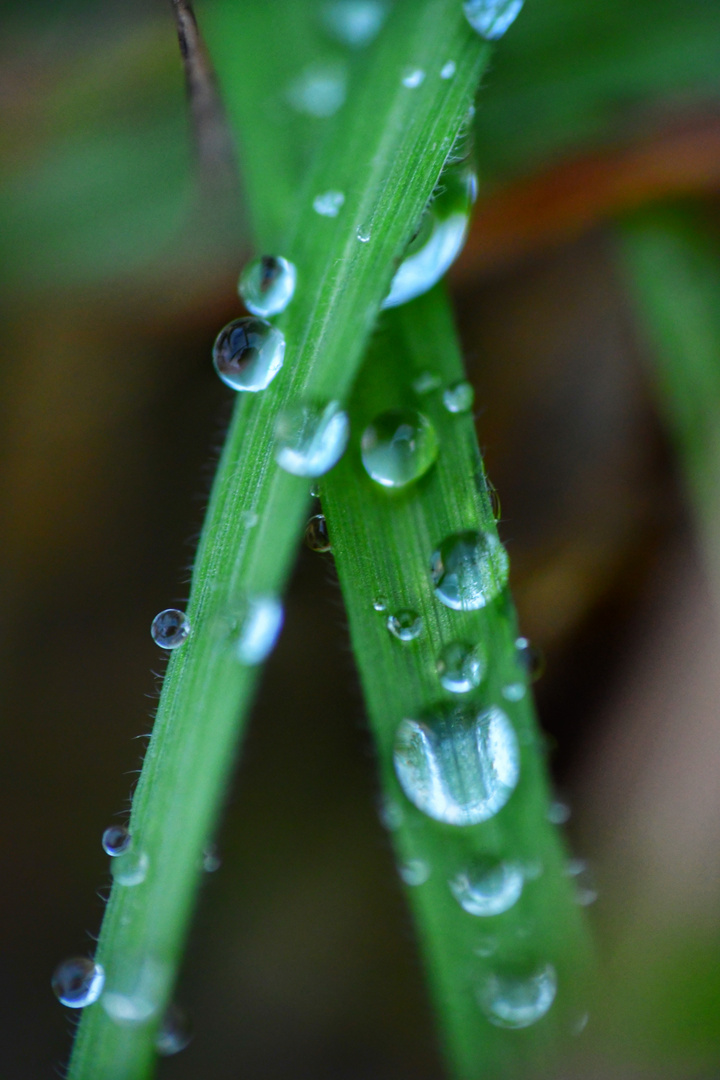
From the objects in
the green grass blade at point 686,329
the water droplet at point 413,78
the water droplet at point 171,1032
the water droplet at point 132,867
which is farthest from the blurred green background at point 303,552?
the water droplet at point 132,867

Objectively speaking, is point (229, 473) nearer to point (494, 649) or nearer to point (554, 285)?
point (494, 649)

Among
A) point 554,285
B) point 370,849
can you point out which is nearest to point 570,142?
point 554,285

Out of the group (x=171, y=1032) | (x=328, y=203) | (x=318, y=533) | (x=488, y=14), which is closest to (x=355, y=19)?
(x=488, y=14)

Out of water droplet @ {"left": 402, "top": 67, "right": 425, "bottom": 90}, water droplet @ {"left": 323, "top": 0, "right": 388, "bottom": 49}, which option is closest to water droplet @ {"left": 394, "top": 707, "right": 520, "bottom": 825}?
water droplet @ {"left": 402, "top": 67, "right": 425, "bottom": 90}

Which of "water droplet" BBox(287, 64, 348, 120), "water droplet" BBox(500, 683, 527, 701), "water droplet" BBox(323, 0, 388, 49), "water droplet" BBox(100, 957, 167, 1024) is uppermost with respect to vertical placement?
"water droplet" BBox(323, 0, 388, 49)

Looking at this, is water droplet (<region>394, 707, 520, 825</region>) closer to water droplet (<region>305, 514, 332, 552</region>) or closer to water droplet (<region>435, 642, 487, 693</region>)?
water droplet (<region>435, 642, 487, 693</region>)

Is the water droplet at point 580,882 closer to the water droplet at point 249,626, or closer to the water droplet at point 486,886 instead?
the water droplet at point 486,886
